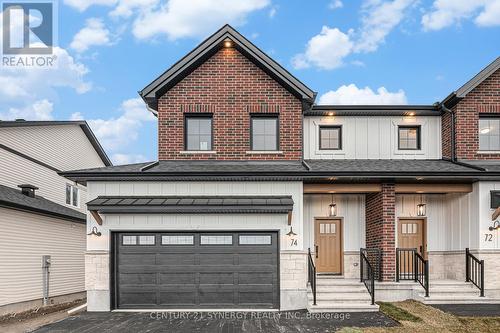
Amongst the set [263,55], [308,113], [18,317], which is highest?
[263,55]

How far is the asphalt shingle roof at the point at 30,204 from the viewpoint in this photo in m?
13.3

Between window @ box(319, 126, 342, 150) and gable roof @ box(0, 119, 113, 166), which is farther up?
gable roof @ box(0, 119, 113, 166)

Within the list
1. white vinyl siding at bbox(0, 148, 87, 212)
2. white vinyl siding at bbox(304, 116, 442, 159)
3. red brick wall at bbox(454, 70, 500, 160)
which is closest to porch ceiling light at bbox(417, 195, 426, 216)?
white vinyl siding at bbox(304, 116, 442, 159)

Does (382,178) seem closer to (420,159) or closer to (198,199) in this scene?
(420,159)

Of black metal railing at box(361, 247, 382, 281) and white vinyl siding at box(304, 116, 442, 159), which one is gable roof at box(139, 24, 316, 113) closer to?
white vinyl siding at box(304, 116, 442, 159)

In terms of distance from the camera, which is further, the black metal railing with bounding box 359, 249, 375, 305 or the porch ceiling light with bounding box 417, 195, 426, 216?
the porch ceiling light with bounding box 417, 195, 426, 216

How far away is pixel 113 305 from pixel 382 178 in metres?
8.99

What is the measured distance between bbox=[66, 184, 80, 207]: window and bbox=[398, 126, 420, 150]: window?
15.9m

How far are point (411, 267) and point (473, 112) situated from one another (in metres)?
5.91

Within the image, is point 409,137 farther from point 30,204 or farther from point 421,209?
point 30,204

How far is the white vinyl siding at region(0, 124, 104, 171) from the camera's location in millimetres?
16609

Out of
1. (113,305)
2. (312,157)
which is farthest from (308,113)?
(113,305)

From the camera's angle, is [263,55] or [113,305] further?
[263,55]

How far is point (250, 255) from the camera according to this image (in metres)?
11.9
